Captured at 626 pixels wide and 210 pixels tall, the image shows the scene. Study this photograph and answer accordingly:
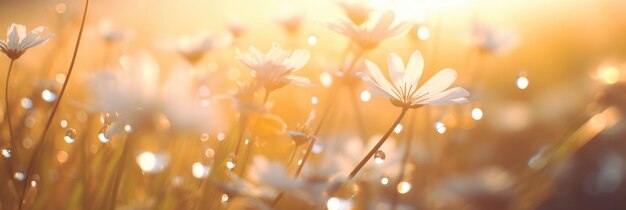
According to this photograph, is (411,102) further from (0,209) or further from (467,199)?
(0,209)

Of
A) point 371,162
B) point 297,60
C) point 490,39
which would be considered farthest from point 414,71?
point 490,39

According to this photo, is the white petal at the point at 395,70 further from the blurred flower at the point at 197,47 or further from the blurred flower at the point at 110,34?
the blurred flower at the point at 110,34

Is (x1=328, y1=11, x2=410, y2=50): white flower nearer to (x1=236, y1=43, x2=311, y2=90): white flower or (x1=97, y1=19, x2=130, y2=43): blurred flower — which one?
(x1=236, y1=43, x2=311, y2=90): white flower

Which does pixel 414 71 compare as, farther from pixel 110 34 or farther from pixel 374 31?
pixel 110 34

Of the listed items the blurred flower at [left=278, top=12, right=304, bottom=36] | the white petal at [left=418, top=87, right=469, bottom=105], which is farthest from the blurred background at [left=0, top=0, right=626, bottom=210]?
the white petal at [left=418, top=87, right=469, bottom=105]

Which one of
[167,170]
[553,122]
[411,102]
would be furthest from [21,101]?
[553,122]

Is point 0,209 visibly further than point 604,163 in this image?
No
